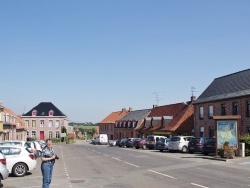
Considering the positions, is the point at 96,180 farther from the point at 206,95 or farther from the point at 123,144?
the point at 123,144

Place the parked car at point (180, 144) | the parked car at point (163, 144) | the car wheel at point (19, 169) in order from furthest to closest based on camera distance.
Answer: the parked car at point (163, 144)
the parked car at point (180, 144)
the car wheel at point (19, 169)

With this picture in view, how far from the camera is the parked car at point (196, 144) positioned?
121ft

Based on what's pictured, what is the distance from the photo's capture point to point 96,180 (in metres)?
17.5

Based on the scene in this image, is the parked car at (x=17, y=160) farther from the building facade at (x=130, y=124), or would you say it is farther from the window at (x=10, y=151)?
the building facade at (x=130, y=124)

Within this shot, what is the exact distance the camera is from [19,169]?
19.3 m

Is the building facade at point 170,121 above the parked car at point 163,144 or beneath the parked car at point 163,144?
above

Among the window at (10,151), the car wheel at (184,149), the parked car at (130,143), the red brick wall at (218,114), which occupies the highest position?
the red brick wall at (218,114)

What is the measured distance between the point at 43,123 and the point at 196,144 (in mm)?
71747

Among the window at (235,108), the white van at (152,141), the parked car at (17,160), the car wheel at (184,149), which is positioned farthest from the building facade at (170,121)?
the parked car at (17,160)

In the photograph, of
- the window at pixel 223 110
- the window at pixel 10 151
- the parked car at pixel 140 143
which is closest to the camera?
the window at pixel 10 151

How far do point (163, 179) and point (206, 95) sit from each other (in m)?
36.2

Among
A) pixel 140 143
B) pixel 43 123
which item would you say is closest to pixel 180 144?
pixel 140 143

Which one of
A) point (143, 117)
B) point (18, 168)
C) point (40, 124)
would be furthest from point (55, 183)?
point (40, 124)

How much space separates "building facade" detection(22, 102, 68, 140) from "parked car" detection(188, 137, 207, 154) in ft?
226
